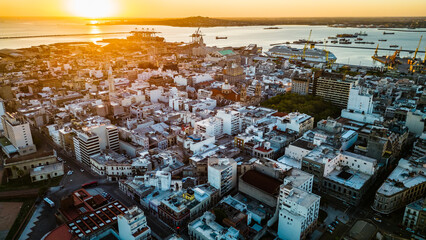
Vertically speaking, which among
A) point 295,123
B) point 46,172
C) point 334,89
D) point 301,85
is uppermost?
point 334,89

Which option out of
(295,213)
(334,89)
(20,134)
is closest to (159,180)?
(295,213)

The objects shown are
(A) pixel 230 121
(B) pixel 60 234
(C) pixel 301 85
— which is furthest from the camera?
(C) pixel 301 85

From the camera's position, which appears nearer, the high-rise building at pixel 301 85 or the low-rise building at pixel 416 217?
the low-rise building at pixel 416 217

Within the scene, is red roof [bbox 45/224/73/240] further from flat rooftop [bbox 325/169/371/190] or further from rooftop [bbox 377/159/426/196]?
rooftop [bbox 377/159/426/196]

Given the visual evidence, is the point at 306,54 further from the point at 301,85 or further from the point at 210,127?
the point at 210,127

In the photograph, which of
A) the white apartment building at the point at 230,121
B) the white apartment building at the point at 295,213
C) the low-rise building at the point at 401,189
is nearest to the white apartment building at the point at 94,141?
the white apartment building at the point at 230,121

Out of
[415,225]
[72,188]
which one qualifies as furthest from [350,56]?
[72,188]

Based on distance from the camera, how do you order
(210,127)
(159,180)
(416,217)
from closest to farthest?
1. (416,217)
2. (159,180)
3. (210,127)

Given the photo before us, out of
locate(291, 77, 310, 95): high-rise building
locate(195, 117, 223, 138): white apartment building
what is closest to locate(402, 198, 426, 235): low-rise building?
locate(195, 117, 223, 138): white apartment building

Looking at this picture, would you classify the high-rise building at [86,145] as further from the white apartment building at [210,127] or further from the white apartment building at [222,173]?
the white apartment building at [222,173]
